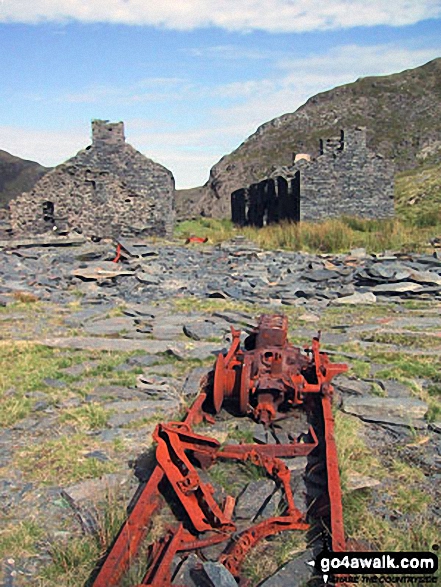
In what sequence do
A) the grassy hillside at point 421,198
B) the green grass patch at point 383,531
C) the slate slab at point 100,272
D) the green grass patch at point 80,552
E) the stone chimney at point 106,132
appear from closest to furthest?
the green grass patch at point 80,552 → the green grass patch at point 383,531 → the slate slab at point 100,272 → the grassy hillside at point 421,198 → the stone chimney at point 106,132

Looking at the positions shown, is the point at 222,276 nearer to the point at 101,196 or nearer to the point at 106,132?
the point at 101,196

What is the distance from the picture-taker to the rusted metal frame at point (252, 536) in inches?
109

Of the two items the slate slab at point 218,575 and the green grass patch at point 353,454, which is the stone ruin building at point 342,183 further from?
the slate slab at point 218,575

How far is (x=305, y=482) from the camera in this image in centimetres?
362

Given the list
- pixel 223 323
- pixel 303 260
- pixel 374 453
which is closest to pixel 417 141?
pixel 303 260

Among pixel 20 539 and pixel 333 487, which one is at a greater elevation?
pixel 333 487

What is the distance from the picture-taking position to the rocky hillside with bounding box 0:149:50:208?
1923 inches

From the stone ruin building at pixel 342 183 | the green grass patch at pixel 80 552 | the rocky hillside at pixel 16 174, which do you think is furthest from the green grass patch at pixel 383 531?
the rocky hillside at pixel 16 174

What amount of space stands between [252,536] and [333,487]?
0.57 m

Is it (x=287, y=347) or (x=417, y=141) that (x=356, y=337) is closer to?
(x=287, y=347)

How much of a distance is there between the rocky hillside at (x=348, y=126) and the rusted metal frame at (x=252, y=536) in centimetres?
4912

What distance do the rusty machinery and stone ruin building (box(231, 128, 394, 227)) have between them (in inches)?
728

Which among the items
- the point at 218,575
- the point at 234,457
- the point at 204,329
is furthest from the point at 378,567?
the point at 204,329

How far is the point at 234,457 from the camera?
12.5 ft
